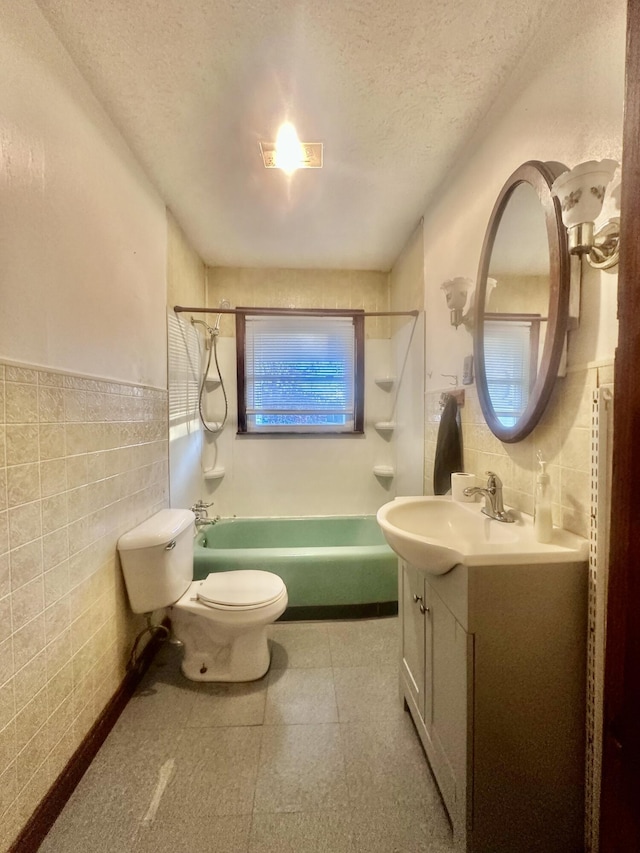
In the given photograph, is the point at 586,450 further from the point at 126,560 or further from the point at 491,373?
the point at 126,560

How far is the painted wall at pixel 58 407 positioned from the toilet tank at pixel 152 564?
0.05 meters

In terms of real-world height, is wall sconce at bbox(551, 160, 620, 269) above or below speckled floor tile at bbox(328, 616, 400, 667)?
above

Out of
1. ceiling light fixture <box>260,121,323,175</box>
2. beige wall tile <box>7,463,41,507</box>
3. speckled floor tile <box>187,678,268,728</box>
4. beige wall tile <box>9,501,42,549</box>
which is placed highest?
ceiling light fixture <box>260,121,323,175</box>

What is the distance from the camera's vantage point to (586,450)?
0.95 metres

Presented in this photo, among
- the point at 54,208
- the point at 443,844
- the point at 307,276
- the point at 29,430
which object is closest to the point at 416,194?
the point at 307,276

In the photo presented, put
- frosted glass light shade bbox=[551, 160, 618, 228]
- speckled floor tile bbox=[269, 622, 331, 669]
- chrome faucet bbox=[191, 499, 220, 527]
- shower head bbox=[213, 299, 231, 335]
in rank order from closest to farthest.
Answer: frosted glass light shade bbox=[551, 160, 618, 228] → speckled floor tile bbox=[269, 622, 331, 669] → chrome faucet bbox=[191, 499, 220, 527] → shower head bbox=[213, 299, 231, 335]

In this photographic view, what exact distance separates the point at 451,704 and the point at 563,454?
2.64 feet

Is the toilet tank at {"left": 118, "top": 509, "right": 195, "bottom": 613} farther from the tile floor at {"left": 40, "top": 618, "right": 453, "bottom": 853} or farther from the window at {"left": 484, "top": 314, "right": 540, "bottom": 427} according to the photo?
the window at {"left": 484, "top": 314, "right": 540, "bottom": 427}

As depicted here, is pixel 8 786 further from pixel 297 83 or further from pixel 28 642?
pixel 297 83

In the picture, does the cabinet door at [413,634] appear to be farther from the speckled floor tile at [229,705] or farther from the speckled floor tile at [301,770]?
the speckled floor tile at [229,705]

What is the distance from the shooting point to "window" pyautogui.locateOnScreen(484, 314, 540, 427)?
114cm

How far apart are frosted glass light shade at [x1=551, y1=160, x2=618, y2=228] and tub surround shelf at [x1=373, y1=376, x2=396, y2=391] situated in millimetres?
2035

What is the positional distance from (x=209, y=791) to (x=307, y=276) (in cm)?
312

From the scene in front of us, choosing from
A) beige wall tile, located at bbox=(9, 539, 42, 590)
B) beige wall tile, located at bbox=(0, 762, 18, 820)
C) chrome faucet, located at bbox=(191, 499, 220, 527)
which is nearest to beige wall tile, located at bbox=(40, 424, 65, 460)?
beige wall tile, located at bbox=(9, 539, 42, 590)
